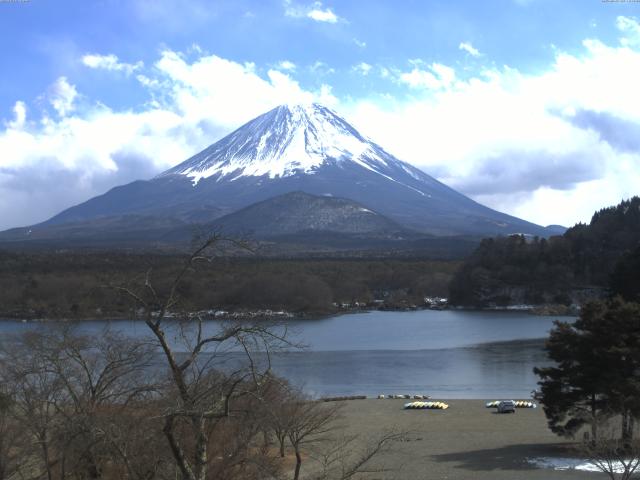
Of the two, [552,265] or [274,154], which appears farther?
[274,154]

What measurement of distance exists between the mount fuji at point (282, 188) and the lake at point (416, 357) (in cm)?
7142

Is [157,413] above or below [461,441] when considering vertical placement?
above

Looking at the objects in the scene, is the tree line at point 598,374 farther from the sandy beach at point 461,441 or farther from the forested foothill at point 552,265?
the forested foothill at point 552,265

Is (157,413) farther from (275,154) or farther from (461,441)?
(275,154)

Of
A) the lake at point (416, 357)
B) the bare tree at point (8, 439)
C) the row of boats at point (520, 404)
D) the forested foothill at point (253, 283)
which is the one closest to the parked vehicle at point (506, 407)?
the row of boats at point (520, 404)

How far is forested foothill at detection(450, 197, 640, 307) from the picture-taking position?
196ft

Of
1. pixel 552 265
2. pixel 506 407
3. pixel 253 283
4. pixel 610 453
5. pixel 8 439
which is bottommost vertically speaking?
pixel 506 407

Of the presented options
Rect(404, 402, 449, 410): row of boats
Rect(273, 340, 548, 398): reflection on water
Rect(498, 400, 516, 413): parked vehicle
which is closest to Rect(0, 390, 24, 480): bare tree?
Rect(404, 402, 449, 410): row of boats

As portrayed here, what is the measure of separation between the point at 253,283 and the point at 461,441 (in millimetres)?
43854

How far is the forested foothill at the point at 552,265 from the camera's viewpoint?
59.7 metres

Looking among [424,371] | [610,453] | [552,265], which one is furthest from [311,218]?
[610,453]

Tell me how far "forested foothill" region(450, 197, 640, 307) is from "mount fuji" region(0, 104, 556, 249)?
51451mm

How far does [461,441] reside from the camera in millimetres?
14680

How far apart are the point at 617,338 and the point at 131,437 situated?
9.43 meters
